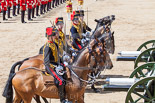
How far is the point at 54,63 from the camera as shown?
809 cm

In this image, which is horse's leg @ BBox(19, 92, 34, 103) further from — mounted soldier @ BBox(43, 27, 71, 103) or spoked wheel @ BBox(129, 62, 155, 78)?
spoked wheel @ BBox(129, 62, 155, 78)

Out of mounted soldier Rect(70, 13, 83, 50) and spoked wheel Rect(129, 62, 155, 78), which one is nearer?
spoked wheel Rect(129, 62, 155, 78)

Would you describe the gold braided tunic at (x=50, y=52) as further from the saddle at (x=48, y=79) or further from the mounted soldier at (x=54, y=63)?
the saddle at (x=48, y=79)

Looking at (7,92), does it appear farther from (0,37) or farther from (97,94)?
(0,37)

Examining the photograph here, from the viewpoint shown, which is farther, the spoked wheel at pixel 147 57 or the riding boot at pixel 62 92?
the spoked wheel at pixel 147 57

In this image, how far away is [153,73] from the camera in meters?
8.19

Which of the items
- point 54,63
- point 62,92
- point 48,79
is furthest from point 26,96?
point 54,63

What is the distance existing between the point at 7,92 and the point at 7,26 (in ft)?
44.8

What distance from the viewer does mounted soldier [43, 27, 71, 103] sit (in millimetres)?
7844

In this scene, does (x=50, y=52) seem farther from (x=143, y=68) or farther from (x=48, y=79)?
(x=143, y=68)

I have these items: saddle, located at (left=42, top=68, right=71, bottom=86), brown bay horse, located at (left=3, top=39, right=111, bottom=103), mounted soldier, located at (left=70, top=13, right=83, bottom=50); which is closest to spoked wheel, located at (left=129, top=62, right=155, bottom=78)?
brown bay horse, located at (left=3, top=39, right=111, bottom=103)

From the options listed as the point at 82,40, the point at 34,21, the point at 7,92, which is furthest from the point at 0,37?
the point at 7,92

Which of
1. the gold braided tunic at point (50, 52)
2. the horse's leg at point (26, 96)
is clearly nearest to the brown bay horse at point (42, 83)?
the horse's leg at point (26, 96)

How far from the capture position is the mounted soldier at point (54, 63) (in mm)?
7844
